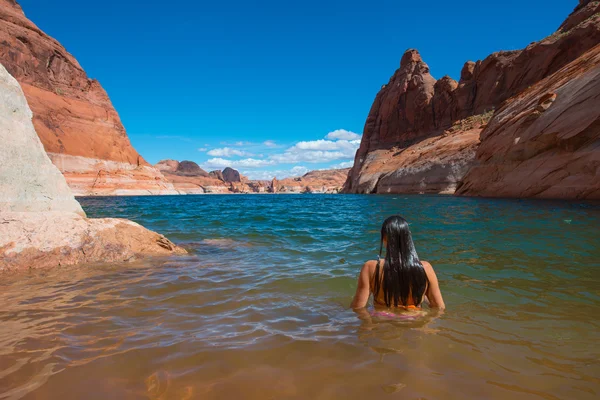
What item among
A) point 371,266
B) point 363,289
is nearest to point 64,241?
point 363,289

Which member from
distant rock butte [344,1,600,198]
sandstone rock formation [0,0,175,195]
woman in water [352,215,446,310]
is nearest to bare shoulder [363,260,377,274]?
woman in water [352,215,446,310]

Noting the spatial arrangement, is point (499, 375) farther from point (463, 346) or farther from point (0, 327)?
point (0, 327)

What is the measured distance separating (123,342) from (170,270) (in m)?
3.32

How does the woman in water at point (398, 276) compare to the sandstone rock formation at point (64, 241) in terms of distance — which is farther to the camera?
the sandstone rock formation at point (64, 241)

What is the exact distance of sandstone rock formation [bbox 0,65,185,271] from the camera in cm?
604

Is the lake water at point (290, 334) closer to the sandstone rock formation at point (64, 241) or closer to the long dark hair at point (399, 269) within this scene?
the long dark hair at point (399, 269)

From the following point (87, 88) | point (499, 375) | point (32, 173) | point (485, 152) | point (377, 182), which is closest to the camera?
point (499, 375)

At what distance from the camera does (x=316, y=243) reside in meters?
9.33

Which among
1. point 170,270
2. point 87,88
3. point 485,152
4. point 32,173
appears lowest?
point 170,270

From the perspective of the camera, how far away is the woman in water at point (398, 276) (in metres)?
3.26

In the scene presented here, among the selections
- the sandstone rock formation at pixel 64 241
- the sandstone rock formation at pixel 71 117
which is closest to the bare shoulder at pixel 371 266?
the sandstone rock formation at pixel 64 241

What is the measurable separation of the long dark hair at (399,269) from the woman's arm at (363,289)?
0.10m

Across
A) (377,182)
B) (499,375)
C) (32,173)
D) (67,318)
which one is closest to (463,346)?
(499,375)

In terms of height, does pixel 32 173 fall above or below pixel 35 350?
above
